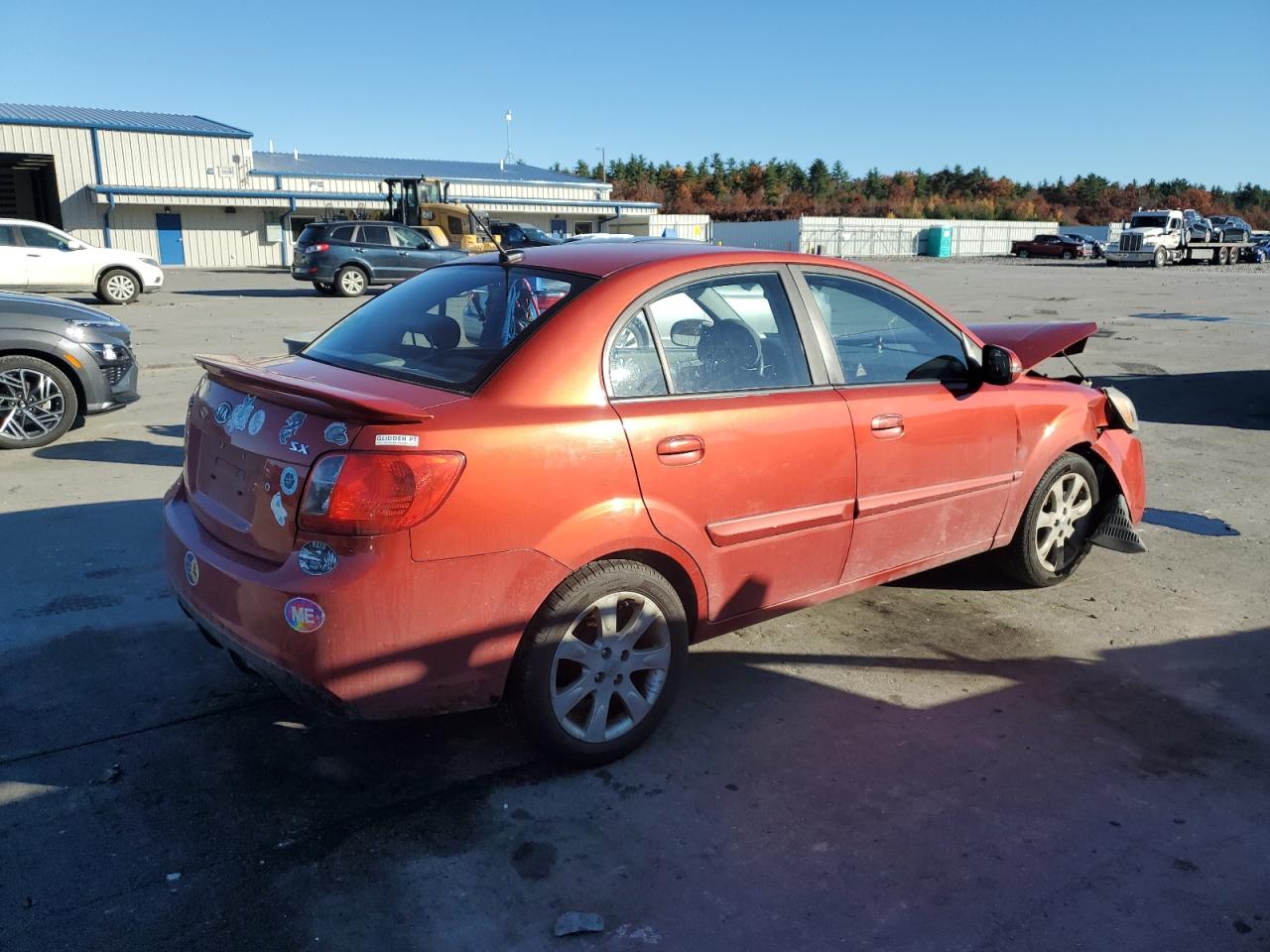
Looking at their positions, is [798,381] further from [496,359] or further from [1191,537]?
[1191,537]

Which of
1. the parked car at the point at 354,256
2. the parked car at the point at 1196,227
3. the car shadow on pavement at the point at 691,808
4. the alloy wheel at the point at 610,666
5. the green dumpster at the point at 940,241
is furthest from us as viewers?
the green dumpster at the point at 940,241

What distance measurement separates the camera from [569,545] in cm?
304

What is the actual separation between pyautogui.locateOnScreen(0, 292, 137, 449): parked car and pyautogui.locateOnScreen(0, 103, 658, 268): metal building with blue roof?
36.4 m

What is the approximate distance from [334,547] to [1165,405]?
32.1 ft

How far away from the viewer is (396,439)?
111 inches

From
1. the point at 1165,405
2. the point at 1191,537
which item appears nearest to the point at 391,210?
the point at 1165,405

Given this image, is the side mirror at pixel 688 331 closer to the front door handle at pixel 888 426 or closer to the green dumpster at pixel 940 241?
the front door handle at pixel 888 426

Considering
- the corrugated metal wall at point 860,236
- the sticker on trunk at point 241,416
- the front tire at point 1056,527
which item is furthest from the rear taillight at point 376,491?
the corrugated metal wall at point 860,236

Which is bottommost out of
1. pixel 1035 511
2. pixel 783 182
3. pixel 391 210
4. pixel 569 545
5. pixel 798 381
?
pixel 1035 511

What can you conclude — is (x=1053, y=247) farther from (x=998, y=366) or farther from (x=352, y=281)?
(x=998, y=366)

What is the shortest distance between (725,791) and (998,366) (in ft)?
7.44

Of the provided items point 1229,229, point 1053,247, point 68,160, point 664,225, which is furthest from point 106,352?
point 1053,247

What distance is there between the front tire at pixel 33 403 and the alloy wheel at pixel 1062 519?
7.15 m

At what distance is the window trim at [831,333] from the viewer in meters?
3.86
